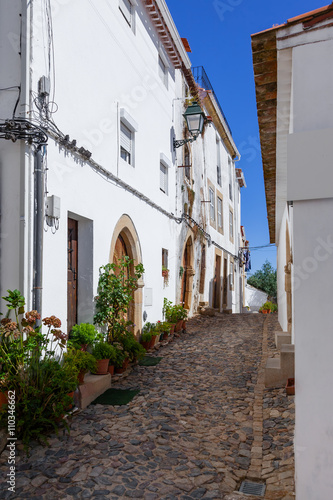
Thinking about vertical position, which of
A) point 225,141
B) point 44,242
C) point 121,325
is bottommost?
point 121,325

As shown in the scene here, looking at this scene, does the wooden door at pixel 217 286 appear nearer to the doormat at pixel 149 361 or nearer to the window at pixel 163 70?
the window at pixel 163 70

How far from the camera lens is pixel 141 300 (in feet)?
28.7

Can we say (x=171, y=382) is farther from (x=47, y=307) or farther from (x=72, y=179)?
(x=72, y=179)

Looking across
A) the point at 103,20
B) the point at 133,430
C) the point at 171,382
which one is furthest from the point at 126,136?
the point at 133,430

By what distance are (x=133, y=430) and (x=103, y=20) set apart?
650cm

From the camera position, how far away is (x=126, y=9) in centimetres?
842

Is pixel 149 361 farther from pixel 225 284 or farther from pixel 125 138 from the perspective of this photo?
pixel 225 284

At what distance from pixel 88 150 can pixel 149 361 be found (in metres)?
3.92

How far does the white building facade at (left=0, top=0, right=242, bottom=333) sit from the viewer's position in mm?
4961

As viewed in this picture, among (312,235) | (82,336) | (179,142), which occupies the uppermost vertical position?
(179,142)

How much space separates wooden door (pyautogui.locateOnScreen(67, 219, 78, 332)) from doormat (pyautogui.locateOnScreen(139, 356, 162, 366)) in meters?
1.68

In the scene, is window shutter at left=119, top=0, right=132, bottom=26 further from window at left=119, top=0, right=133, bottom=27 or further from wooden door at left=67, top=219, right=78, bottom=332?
wooden door at left=67, top=219, right=78, bottom=332

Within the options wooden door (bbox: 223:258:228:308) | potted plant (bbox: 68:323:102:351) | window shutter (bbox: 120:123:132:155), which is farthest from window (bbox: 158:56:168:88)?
wooden door (bbox: 223:258:228:308)

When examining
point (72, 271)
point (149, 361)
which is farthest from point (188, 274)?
point (72, 271)
